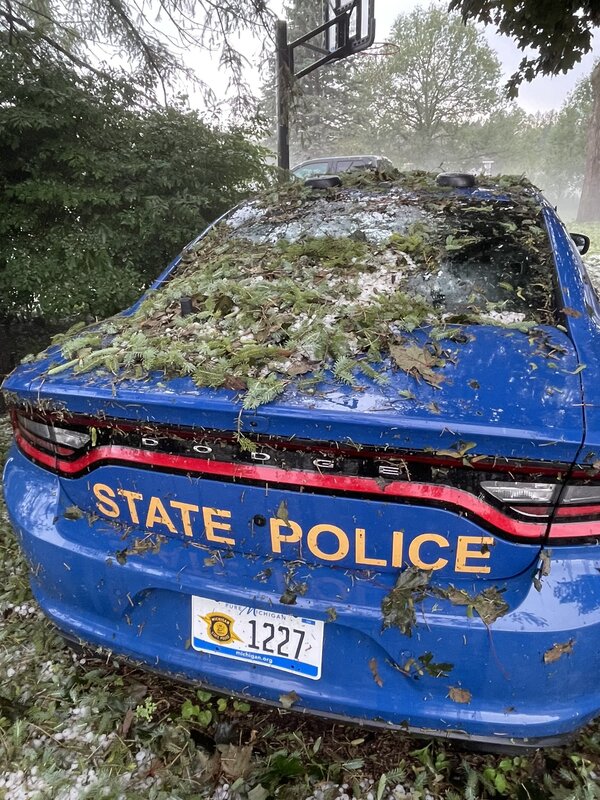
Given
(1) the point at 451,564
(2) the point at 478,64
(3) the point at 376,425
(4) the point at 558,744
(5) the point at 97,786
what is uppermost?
(2) the point at 478,64

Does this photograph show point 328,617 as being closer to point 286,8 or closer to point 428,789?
point 428,789

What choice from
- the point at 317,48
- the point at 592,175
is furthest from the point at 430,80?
→ the point at 317,48

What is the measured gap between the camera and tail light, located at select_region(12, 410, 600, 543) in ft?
4.16

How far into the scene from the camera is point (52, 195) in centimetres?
395

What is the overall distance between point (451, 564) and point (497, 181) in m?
2.53

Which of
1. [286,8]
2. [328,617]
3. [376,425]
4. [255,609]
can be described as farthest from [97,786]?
[286,8]

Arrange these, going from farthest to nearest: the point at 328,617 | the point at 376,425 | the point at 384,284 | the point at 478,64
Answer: the point at 478,64
the point at 384,284
the point at 328,617
the point at 376,425

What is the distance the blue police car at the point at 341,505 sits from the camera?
1285mm

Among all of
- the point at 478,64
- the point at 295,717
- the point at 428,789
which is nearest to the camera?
the point at 428,789

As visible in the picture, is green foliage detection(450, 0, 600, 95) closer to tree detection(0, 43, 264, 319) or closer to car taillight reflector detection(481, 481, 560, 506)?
tree detection(0, 43, 264, 319)

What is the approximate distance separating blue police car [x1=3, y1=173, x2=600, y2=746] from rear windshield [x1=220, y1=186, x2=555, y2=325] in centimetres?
6

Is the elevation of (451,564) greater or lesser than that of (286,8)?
lesser

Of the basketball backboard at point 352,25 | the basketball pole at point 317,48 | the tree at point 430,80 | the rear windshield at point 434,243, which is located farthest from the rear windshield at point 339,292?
the tree at point 430,80

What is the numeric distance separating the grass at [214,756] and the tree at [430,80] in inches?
1451
